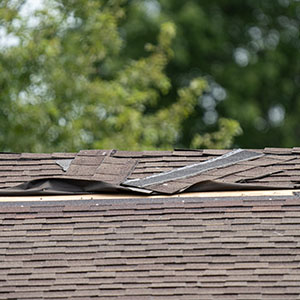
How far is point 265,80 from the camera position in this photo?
27.1 metres

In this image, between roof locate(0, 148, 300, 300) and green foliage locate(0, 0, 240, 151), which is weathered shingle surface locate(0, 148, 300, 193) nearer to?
roof locate(0, 148, 300, 300)

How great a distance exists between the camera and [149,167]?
24.6 feet

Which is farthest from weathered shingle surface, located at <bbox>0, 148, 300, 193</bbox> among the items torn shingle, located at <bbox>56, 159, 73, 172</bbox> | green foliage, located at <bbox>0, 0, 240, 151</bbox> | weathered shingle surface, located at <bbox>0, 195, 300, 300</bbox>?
green foliage, located at <bbox>0, 0, 240, 151</bbox>

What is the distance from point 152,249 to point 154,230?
0.77ft

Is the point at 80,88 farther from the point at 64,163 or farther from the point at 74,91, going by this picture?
the point at 64,163

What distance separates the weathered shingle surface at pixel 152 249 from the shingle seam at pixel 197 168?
31 cm

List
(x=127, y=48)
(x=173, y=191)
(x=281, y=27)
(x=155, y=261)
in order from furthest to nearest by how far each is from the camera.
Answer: (x=281, y=27), (x=127, y=48), (x=173, y=191), (x=155, y=261)

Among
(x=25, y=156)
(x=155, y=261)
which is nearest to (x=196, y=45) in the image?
(x=25, y=156)

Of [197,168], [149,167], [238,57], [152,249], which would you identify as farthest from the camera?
[238,57]

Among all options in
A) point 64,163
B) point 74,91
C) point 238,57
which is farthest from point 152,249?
point 238,57

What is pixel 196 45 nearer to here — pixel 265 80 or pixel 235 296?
pixel 265 80

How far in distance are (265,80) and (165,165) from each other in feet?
65.7

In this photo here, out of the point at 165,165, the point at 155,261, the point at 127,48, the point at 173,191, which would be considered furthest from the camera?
the point at 127,48

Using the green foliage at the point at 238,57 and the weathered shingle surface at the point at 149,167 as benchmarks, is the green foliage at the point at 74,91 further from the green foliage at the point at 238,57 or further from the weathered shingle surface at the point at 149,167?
the green foliage at the point at 238,57
